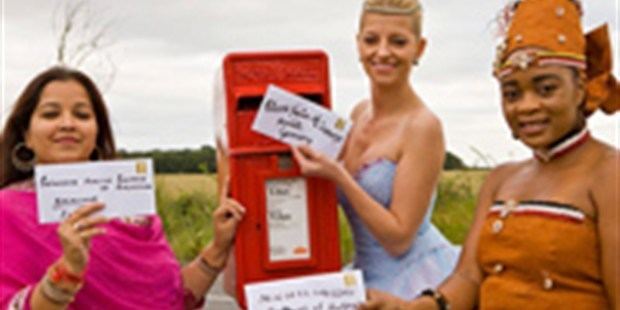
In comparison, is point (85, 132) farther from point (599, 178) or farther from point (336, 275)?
point (599, 178)

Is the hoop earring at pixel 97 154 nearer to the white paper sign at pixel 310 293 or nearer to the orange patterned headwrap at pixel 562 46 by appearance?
the white paper sign at pixel 310 293

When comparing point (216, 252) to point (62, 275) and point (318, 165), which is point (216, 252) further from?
point (62, 275)

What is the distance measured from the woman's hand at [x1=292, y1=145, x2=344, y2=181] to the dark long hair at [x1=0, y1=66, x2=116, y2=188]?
687 mm

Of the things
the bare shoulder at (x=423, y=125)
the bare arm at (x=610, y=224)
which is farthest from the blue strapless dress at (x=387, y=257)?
the bare arm at (x=610, y=224)

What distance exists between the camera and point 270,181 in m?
3.49

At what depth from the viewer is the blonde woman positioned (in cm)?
359

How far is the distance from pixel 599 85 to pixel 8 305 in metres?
1.93

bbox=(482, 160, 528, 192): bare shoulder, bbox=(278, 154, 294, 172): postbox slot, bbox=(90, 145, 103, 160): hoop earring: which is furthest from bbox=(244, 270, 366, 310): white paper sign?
bbox=(90, 145, 103, 160): hoop earring

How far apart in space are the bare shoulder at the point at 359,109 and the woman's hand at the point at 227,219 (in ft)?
2.58

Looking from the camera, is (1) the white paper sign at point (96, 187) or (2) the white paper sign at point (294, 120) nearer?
(1) the white paper sign at point (96, 187)

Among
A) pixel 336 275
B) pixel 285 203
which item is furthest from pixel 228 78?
pixel 336 275

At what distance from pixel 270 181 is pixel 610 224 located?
117 cm

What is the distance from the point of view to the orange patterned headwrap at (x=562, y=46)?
2.96 meters

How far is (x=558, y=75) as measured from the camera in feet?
9.66
